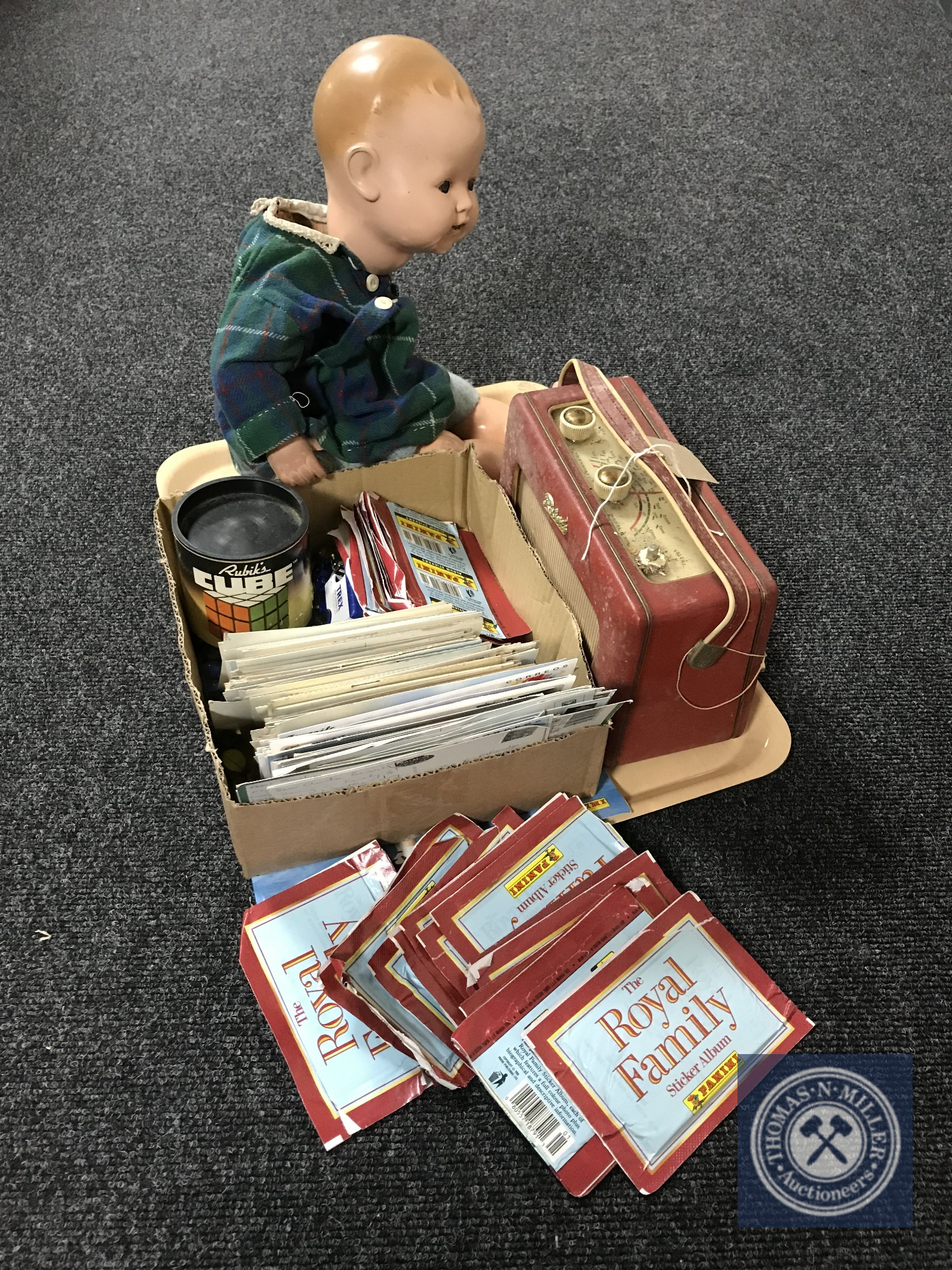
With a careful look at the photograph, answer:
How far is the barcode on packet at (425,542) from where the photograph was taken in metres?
1.21

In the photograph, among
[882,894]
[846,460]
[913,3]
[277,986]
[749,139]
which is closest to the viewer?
[277,986]

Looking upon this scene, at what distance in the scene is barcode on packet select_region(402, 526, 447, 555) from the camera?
1.21 metres

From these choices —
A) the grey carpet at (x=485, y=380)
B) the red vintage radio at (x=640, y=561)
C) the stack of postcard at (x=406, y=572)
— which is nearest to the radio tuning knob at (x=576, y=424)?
the red vintage radio at (x=640, y=561)

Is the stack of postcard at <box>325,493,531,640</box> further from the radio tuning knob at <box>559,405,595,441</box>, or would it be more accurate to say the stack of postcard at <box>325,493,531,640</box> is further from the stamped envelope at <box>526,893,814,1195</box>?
the stamped envelope at <box>526,893,814,1195</box>

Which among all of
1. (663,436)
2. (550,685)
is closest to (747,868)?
(550,685)

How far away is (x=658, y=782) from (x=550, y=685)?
240 mm

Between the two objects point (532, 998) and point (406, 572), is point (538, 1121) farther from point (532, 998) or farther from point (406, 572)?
point (406, 572)

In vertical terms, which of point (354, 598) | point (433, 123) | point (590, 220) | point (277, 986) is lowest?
point (277, 986)

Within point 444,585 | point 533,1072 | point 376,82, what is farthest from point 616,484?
point 533,1072

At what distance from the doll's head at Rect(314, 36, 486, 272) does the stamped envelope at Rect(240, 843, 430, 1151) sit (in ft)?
2.25

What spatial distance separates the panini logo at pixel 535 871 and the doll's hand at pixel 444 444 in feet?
1.78

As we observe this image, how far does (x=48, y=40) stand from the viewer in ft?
7.48

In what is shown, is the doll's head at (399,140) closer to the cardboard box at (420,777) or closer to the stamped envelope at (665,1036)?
the cardboard box at (420,777)

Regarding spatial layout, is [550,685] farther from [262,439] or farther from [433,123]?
[433,123]
